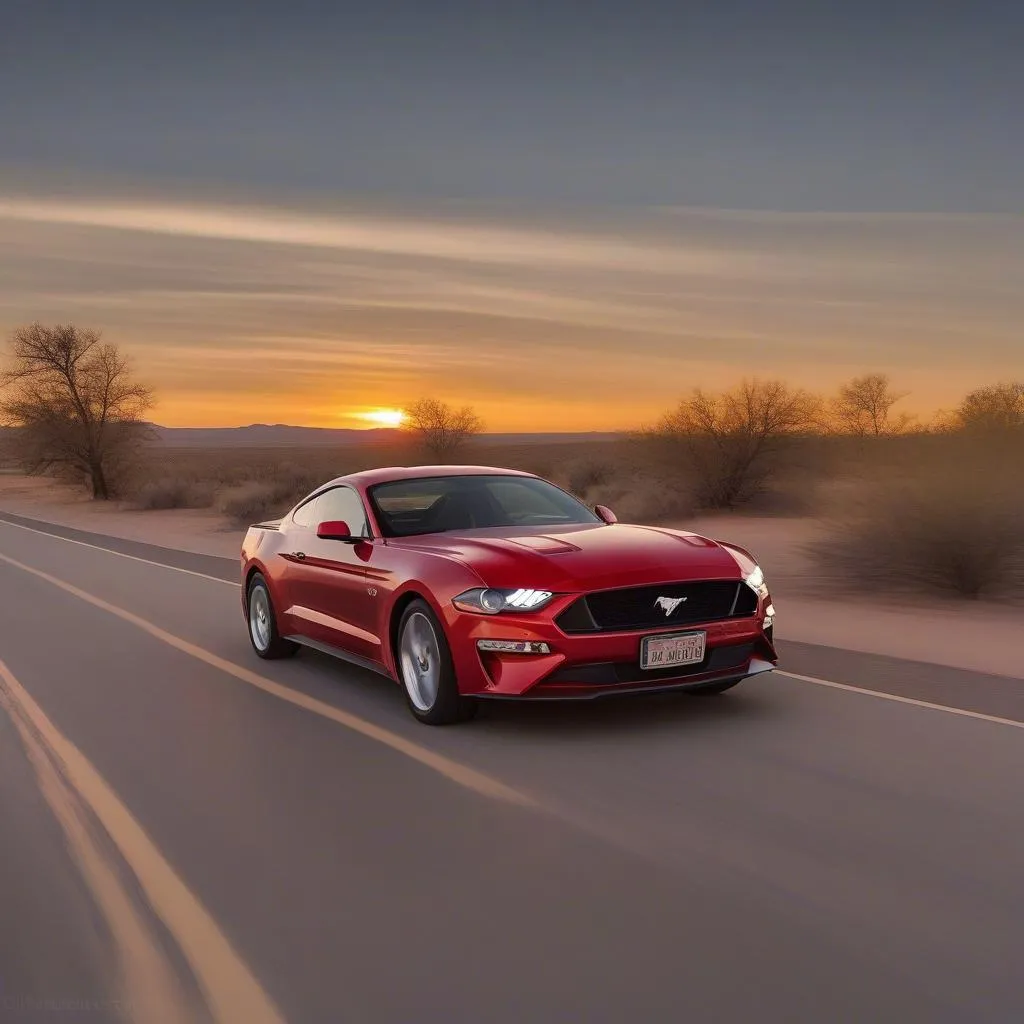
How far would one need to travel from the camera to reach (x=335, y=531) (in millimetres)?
9086

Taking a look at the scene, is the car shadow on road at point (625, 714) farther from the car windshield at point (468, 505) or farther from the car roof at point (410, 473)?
the car roof at point (410, 473)

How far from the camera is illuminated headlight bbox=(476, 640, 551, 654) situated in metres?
7.51

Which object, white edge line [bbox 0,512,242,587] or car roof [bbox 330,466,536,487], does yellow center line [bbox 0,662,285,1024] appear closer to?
car roof [bbox 330,466,536,487]

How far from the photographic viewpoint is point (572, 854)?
5.46 m

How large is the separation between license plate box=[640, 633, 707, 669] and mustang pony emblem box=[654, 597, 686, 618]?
0.17 metres

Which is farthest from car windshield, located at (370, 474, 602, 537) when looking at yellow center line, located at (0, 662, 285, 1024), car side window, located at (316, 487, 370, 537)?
yellow center line, located at (0, 662, 285, 1024)

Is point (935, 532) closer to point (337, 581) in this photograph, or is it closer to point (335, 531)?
point (337, 581)

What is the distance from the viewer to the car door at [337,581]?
9023mm

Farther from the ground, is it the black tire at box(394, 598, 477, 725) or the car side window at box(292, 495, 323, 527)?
the car side window at box(292, 495, 323, 527)

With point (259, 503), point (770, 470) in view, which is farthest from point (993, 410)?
point (259, 503)

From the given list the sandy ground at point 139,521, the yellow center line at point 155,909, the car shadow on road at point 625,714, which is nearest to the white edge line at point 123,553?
the sandy ground at point 139,521

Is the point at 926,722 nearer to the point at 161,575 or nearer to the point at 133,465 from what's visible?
the point at 161,575

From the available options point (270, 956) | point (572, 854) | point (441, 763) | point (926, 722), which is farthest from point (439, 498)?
point (270, 956)

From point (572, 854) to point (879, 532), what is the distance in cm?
1171
